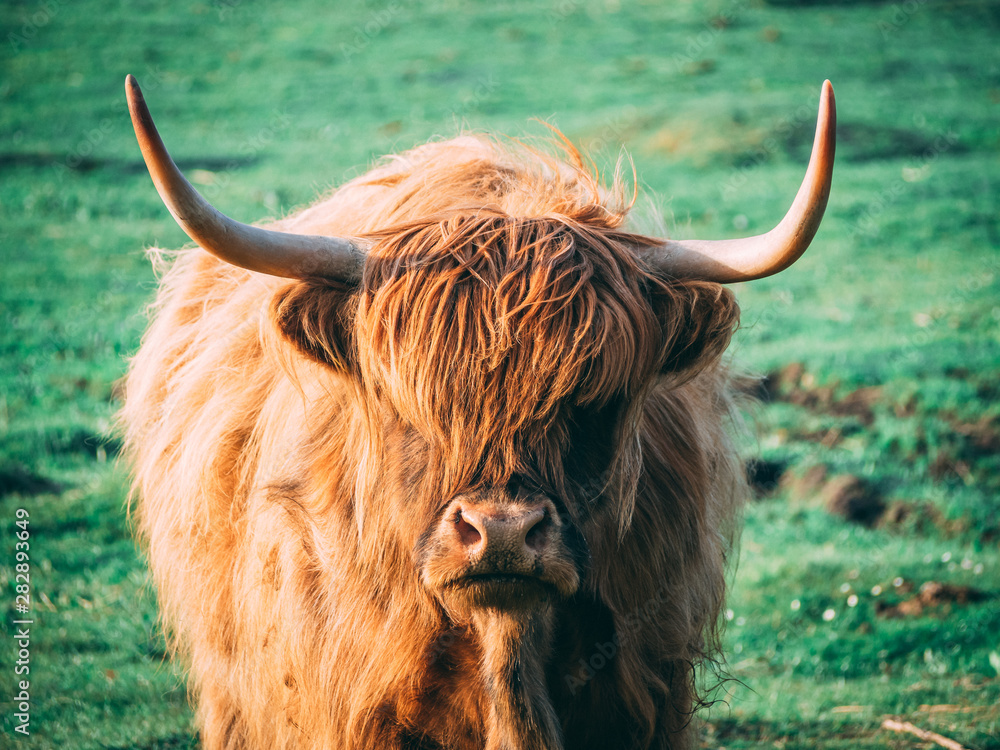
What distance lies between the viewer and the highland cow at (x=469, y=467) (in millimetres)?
2367

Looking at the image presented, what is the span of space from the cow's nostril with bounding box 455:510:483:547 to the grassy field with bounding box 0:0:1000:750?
3.94 ft

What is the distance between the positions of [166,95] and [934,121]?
12.1 metres

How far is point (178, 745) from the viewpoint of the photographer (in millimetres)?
3910

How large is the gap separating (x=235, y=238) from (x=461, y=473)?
2.56 ft

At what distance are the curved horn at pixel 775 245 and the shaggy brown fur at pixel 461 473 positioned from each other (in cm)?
6

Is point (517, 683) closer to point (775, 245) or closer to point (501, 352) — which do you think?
point (501, 352)

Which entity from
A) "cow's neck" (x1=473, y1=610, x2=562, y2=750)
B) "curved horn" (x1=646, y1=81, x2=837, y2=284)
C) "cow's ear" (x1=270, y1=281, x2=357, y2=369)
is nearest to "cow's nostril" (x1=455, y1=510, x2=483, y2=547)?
"cow's neck" (x1=473, y1=610, x2=562, y2=750)

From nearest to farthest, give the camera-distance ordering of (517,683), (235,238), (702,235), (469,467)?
(235,238) → (469,467) → (517,683) → (702,235)

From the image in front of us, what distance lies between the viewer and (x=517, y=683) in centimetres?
250

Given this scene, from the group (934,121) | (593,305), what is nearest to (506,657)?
(593,305)

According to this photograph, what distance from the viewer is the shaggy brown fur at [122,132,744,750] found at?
246cm

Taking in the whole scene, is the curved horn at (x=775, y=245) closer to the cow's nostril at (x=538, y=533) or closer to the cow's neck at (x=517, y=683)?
the cow's nostril at (x=538, y=533)

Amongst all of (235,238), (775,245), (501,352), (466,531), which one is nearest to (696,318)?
(775,245)

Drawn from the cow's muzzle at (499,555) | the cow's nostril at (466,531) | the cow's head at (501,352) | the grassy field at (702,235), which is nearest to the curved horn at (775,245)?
the cow's head at (501,352)
